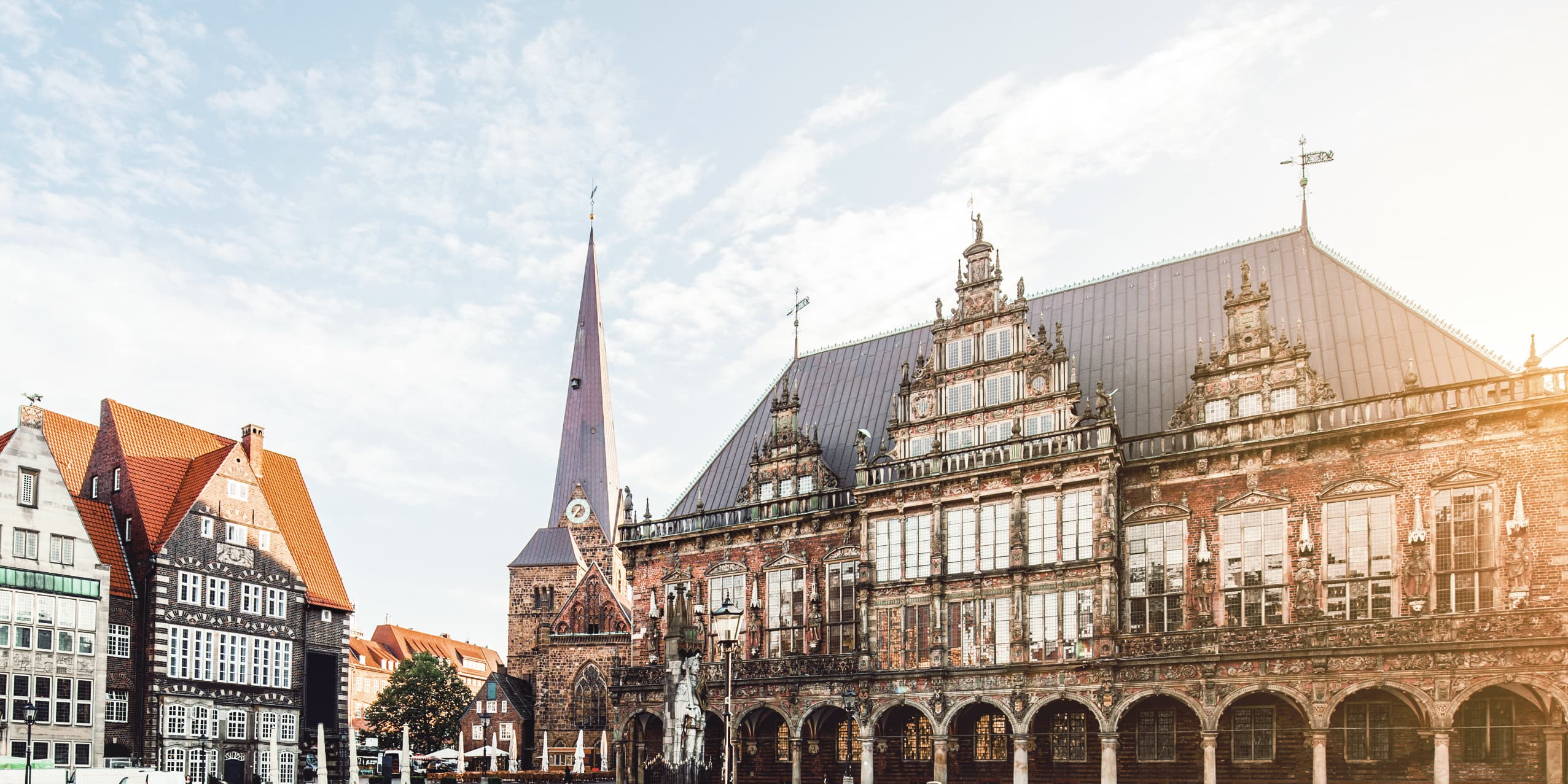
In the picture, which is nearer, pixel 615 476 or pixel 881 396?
pixel 881 396

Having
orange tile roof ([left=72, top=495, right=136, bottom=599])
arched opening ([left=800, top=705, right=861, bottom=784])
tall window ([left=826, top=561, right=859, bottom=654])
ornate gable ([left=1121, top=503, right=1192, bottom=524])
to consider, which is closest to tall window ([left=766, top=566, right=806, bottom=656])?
tall window ([left=826, top=561, right=859, bottom=654])

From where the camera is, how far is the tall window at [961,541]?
1624 inches

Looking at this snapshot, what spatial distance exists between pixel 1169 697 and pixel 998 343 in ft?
39.4

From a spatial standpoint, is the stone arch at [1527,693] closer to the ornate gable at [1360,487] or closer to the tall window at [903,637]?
the ornate gable at [1360,487]

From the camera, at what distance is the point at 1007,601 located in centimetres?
3997

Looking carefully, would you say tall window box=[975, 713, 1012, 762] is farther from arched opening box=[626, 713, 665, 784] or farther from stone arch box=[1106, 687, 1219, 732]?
arched opening box=[626, 713, 665, 784]

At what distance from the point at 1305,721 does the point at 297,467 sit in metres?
48.3

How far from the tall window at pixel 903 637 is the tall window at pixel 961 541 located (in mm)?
1604

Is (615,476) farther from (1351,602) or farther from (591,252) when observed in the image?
(1351,602)

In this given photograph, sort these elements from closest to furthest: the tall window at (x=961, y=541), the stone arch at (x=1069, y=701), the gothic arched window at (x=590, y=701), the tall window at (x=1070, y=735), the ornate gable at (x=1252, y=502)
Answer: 1. the ornate gable at (x=1252, y=502)
2. the stone arch at (x=1069, y=701)
3. the tall window at (x=1070, y=735)
4. the tall window at (x=961, y=541)
5. the gothic arched window at (x=590, y=701)

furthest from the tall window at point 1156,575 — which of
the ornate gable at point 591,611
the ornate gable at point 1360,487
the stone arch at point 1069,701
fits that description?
the ornate gable at point 591,611

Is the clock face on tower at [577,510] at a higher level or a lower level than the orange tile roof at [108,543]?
higher

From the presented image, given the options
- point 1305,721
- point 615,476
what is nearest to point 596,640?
point 615,476

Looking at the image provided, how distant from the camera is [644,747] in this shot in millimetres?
50156
